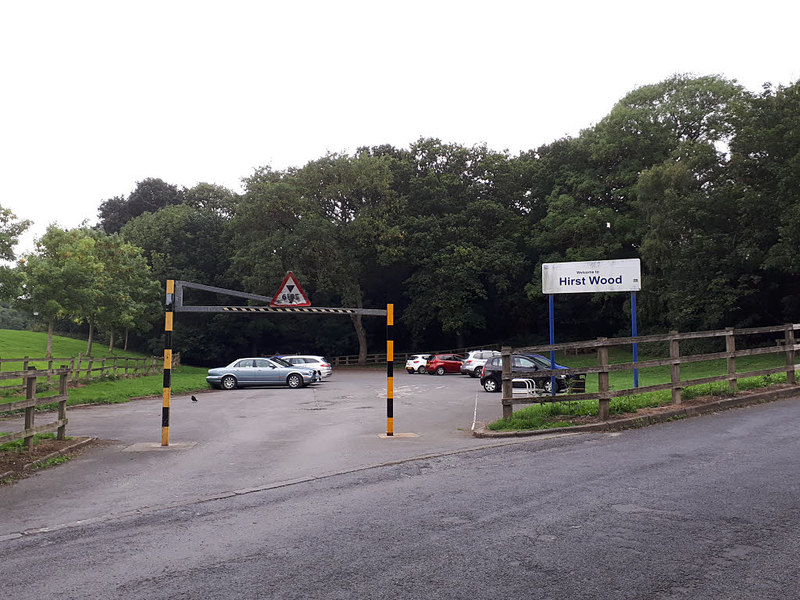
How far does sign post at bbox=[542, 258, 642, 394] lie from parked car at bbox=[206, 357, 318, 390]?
52.3 feet

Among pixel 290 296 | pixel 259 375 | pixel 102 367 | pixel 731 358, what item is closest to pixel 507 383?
pixel 290 296

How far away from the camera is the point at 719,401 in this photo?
1230 cm

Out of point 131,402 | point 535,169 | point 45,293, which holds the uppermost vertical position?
point 535,169

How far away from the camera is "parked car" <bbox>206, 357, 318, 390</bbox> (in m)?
29.8

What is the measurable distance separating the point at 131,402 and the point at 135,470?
13962 mm

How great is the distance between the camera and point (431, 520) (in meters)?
5.70

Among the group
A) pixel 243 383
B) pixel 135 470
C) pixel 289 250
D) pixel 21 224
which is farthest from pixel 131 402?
pixel 289 250

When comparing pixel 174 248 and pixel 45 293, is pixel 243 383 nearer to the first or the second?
pixel 45 293

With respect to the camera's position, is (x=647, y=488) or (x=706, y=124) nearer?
(x=647, y=488)

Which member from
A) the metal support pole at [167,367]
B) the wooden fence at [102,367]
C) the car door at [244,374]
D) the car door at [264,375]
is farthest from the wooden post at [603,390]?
the car door at [244,374]

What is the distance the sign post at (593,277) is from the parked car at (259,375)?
15.9 m

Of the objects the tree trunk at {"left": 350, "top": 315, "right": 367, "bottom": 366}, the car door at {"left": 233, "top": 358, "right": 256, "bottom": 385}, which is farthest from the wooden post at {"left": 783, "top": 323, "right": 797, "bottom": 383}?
the tree trunk at {"left": 350, "top": 315, "right": 367, "bottom": 366}

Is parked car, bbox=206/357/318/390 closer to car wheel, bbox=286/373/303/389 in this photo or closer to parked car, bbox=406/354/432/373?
car wheel, bbox=286/373/303/389

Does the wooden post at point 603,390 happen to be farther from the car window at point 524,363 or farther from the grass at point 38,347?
the grass at point 38,347
